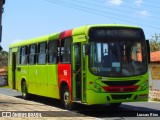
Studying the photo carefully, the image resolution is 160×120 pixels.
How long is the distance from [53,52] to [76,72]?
286 centimetres

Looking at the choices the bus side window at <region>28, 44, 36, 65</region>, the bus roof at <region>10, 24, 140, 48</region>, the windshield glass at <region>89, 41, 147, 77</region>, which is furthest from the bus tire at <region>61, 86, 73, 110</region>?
the bus side window at <region>28, 44, 36, 65</region>

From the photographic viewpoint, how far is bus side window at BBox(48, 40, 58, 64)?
58.2 ft

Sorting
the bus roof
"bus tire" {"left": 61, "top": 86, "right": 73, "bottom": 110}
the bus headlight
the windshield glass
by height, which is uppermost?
the bus roof

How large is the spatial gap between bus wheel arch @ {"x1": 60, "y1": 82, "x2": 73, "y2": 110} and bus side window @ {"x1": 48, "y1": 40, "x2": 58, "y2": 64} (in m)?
1.31

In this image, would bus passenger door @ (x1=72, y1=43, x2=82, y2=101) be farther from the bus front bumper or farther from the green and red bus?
the bus front bumper

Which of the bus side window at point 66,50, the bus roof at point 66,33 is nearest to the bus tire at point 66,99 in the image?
the bus side window at point 66,50

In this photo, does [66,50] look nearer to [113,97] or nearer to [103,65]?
[103,65]

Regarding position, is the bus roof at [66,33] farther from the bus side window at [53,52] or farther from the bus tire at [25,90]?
the bus tire at [25,90]

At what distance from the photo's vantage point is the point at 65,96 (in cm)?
1670

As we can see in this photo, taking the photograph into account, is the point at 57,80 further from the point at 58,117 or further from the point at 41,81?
the point at 58,117

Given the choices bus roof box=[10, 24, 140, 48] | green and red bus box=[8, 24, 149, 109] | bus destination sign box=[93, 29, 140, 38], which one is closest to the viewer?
green and red bus box=[8, 24, 149, 109]

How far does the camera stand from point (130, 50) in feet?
49.0

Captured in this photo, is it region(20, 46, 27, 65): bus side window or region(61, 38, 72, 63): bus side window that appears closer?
region(61, 38, 72, 63): bus side window

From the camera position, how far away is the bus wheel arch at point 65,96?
53.4 feet
